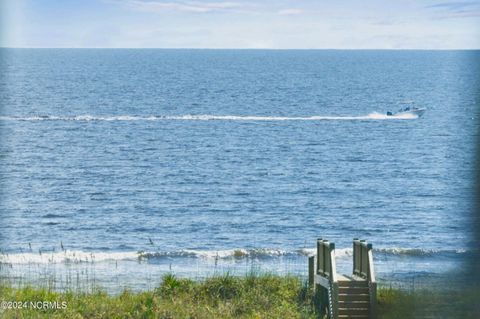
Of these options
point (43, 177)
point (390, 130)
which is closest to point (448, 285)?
point (43, 177)

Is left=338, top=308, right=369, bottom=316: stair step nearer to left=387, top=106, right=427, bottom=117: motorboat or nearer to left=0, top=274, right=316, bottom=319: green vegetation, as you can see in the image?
left=0, top=274, right=316, bottom=319: green vegetation

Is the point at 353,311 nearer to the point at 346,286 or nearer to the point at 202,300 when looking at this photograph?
the point at 346,286

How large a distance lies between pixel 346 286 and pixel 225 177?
36544 millimetres

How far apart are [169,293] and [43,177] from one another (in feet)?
120

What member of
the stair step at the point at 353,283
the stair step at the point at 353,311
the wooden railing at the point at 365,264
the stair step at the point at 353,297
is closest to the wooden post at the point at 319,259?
the wooden railing at the point at 365,264

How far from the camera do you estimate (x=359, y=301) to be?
42.0 ft

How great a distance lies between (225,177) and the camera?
4947cm

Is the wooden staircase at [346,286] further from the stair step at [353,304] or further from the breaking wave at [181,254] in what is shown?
the breaking wave at [181,254]

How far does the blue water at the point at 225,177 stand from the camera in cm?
2614

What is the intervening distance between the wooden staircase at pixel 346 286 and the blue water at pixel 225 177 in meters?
2.92

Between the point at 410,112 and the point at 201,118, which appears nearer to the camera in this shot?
the point at 201,118

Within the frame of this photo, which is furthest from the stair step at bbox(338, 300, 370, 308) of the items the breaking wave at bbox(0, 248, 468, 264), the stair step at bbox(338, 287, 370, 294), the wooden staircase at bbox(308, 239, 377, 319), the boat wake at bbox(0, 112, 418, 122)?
the boat wake at bbox(0, 112, 418, 122)

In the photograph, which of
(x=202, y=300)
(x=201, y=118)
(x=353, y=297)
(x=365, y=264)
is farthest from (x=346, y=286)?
(x=201, y=118)

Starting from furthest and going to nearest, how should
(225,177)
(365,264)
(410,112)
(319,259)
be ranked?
(410,112), (225,177), (319,259), (365,264)
